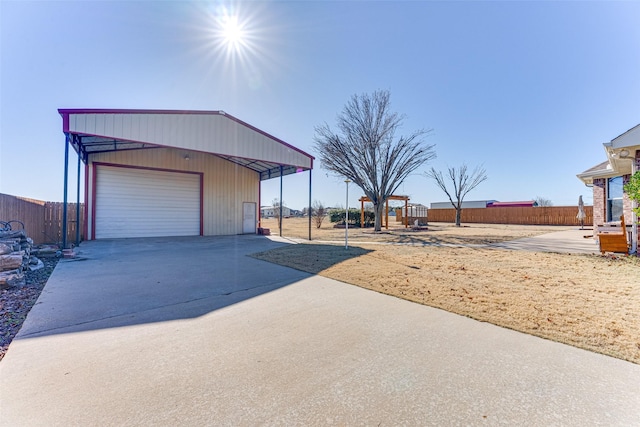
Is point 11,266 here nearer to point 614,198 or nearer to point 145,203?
point 145,203

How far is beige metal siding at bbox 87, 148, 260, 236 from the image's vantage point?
45.3 ft

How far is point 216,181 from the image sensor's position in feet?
51.5

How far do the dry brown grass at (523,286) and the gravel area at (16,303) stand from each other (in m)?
4.48

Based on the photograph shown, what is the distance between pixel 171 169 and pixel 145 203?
7.20 ft

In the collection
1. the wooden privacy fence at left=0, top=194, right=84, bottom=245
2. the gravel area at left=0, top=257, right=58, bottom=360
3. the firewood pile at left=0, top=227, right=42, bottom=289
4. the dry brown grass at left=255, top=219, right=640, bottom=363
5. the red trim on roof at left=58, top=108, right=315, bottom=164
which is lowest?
the gravel area at left=0, top=257, right=58, bottom=360

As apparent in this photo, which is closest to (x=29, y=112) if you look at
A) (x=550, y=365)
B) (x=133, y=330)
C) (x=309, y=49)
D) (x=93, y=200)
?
(x=93, y=200)

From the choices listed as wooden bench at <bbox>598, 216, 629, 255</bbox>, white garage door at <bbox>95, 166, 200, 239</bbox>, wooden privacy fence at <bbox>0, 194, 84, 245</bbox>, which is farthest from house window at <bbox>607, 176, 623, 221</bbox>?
wooden privacy fence at <bbox>0, 194, 84, 245</bbox>

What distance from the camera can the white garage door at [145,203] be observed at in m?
12.5

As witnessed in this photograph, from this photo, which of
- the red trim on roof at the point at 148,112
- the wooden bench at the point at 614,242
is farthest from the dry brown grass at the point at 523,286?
the red trim on roof at the point at 148,112

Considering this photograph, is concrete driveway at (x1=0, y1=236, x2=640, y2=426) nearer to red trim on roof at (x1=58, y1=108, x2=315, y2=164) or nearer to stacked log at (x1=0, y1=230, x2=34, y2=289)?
stacked log at (x1=0, y1=230, x2=34, y2=289)

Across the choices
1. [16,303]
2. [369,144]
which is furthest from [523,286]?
[369,144]

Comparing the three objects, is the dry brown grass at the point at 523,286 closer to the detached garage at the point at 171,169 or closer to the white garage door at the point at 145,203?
the detached garage at the point at 171,169

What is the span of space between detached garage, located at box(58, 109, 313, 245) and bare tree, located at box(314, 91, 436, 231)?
15.0ft

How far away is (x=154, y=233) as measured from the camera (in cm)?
1376
